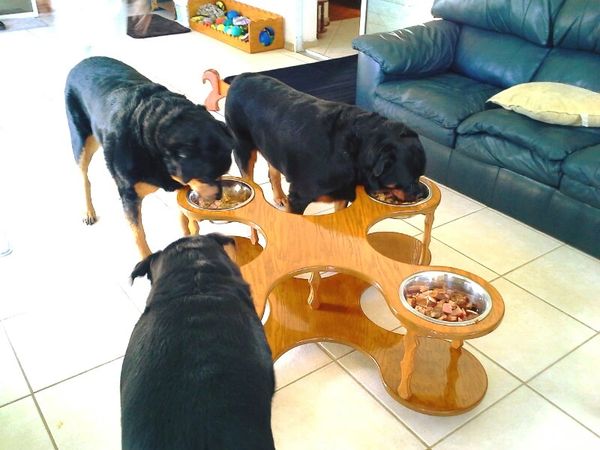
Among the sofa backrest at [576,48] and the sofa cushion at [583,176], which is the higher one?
the sofa backrest at [576,48]

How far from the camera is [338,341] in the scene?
6.56 feet

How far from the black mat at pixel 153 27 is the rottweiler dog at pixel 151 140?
422 centimetres

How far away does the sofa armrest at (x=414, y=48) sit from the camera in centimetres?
328

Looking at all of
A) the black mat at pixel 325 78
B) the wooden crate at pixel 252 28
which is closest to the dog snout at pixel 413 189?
the black mat at pixel 325 78

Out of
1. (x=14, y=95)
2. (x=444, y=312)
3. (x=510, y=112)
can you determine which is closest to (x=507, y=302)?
(x=444, y=312)

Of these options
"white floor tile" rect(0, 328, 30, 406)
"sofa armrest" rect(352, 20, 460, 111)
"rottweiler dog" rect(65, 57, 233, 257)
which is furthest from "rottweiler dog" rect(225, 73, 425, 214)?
"white floor tile" rect(0, 328, 30, 406)

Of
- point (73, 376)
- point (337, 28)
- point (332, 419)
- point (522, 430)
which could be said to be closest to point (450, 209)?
point (522, 430)

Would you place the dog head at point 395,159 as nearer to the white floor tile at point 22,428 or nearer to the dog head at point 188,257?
the dog head at point 188,257

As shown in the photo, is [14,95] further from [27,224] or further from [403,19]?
[403,19]

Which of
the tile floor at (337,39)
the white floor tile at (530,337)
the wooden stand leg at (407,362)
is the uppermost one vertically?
the wooden stand leg at (407,362)

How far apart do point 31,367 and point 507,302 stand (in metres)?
1.93

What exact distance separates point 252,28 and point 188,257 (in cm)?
464

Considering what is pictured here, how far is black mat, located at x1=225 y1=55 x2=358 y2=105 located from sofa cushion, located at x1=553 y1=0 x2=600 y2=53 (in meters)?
1.59

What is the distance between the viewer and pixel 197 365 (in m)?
1.10
